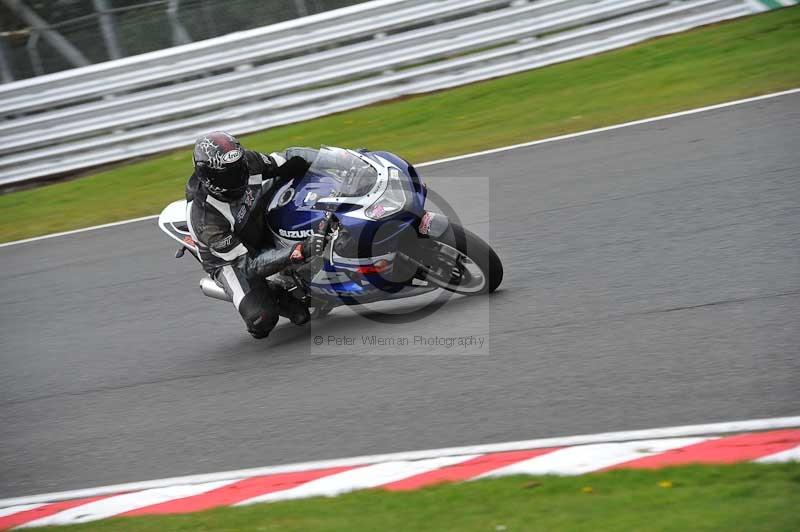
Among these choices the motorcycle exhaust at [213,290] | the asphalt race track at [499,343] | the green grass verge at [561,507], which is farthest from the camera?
the motorcycle exhaust at [213,290]

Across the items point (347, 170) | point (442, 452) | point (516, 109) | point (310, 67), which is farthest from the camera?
point (310, 67)

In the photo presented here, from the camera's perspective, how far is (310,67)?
12.5m

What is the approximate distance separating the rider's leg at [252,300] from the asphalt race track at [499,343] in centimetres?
27

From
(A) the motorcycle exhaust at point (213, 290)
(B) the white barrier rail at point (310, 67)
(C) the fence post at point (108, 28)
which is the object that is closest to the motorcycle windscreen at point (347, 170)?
(A) the motorcycle exhaust at point (213, 290)

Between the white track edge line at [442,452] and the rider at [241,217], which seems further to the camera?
the rider at [241,217]

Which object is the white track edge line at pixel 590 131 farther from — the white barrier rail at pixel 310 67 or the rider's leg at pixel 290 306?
the rider's leg at pixel 290 306

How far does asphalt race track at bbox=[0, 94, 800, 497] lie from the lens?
4.96m

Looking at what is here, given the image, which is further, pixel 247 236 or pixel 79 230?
pixel 79 230

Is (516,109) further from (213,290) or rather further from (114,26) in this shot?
(213,290)

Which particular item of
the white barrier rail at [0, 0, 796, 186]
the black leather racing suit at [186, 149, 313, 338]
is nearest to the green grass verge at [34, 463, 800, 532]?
the black leather racing suit at [186, 149, 313, 338]

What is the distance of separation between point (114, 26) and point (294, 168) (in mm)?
7516

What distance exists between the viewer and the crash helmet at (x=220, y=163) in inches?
232

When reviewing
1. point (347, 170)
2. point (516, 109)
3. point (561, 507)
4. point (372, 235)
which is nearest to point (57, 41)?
point (516, 109)

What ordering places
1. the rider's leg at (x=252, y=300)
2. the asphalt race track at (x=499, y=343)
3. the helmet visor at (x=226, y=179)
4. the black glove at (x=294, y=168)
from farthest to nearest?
the rider's leg at (x=252, y=300), the black glove at (x=294, y=168), the helmet visor at (x=226, y=179), the asphalt race track at (x=499, y=343)
